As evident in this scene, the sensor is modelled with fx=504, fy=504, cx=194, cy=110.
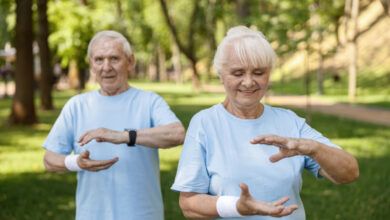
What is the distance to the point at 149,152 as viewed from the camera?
327 centimetres

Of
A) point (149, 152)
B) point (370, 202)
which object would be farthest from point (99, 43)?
point (370, 202)

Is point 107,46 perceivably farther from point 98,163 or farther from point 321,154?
point 321,154

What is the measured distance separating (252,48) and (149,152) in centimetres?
124

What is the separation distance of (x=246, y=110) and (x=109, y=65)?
118 centimetres

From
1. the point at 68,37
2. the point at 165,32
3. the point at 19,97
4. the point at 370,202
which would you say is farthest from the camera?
the point at 165,32

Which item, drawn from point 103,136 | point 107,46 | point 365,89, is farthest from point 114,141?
point 365,89

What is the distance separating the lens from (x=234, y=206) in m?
2.23

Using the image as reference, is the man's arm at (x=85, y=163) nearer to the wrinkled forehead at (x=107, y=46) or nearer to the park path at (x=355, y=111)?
the wrinkled forehead at (x=107, y=46)

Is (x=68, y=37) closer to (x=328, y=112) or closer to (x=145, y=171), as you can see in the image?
(x=328, y=112)

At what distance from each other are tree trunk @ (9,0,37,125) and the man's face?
35.6ft

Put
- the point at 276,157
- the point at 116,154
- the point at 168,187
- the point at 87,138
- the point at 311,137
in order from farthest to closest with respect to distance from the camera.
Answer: the point at 168,187
the point at 116,154
the point at 87,138
the point at 311,137
the point at 276,157

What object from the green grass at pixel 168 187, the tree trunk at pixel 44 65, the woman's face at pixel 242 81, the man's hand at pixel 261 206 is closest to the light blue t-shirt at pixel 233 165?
the woman's face at pixel 242 81

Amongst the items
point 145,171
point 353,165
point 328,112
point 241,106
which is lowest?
point 328,112

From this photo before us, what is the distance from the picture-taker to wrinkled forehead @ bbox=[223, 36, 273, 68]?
2.32m
